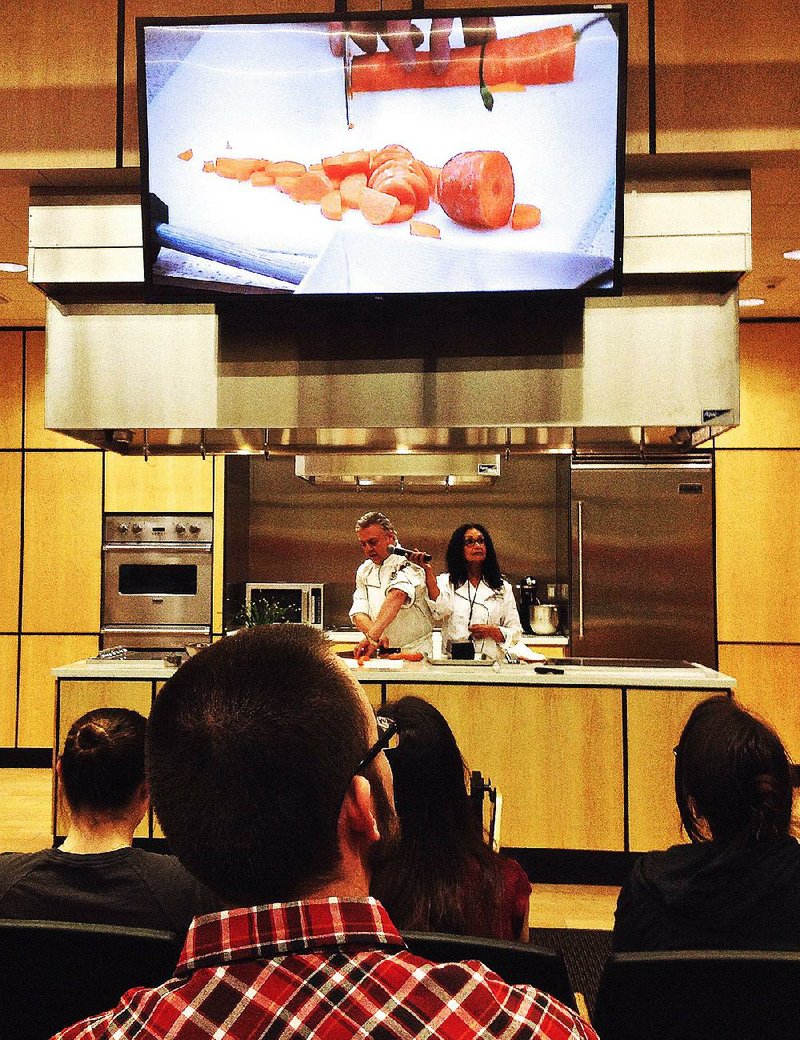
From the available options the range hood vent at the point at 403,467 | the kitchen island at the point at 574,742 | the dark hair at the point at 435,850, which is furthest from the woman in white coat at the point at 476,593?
the dark hair at the point at 435,850

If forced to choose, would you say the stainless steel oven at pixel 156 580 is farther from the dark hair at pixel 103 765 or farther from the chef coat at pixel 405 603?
the dark hair at pixel 103 765

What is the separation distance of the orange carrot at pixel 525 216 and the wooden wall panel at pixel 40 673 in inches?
185

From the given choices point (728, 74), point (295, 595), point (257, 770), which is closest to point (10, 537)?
point (295, 595)

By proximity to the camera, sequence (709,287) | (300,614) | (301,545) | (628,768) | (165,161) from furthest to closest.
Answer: (301,545) < (300,614) < (628,768) < (709,287) < (165,161)

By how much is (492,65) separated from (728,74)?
1.04m

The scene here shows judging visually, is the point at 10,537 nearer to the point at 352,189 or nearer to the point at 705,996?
the point at 352,189

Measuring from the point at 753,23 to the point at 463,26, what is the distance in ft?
4.02

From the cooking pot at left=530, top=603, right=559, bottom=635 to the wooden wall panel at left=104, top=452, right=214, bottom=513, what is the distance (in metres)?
2.44

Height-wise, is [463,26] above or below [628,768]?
above

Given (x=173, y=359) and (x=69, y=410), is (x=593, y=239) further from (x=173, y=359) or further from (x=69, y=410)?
(x=69, y=410)

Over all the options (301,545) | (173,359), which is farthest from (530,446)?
(301,545)

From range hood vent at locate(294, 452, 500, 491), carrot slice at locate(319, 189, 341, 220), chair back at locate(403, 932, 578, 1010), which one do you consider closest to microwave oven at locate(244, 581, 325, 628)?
range hood vent at locate(294, 452, 500, 491)

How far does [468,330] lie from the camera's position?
12.5 ft

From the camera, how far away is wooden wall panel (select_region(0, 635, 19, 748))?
264 inches
